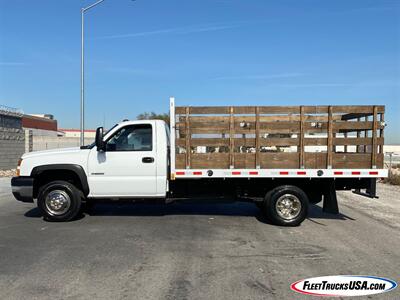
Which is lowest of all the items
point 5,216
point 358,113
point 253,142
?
point 5,216

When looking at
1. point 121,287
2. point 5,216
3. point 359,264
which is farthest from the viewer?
point 5,216

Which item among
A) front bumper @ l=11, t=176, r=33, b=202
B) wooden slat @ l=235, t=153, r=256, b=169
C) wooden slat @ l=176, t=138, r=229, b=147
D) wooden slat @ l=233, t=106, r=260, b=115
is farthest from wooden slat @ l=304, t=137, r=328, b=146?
front bumper @ l=11, t=176, r=33, b=202

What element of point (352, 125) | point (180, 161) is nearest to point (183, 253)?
point (180, 161)

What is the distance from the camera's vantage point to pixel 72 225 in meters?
8.05

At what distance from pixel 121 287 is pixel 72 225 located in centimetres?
381

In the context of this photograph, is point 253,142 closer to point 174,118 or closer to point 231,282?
point 174,118

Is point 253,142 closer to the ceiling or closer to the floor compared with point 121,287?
closer to the ceiling

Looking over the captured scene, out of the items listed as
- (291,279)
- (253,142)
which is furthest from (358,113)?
(291,279)

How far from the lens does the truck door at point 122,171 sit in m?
8.20

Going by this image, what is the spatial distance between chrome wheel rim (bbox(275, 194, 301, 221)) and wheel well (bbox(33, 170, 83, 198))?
4.25 meters

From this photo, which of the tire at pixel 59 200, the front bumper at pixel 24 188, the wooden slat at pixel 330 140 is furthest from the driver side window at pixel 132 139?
the wooden slat at pixel 330 140

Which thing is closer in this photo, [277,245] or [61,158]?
[277,245]

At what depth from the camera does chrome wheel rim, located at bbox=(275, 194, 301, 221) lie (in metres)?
8.17

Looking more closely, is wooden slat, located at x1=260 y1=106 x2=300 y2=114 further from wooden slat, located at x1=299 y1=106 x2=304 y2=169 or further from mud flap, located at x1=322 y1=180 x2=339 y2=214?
mud flap, located at x1=322 y1=180 x2=339 y2=214
